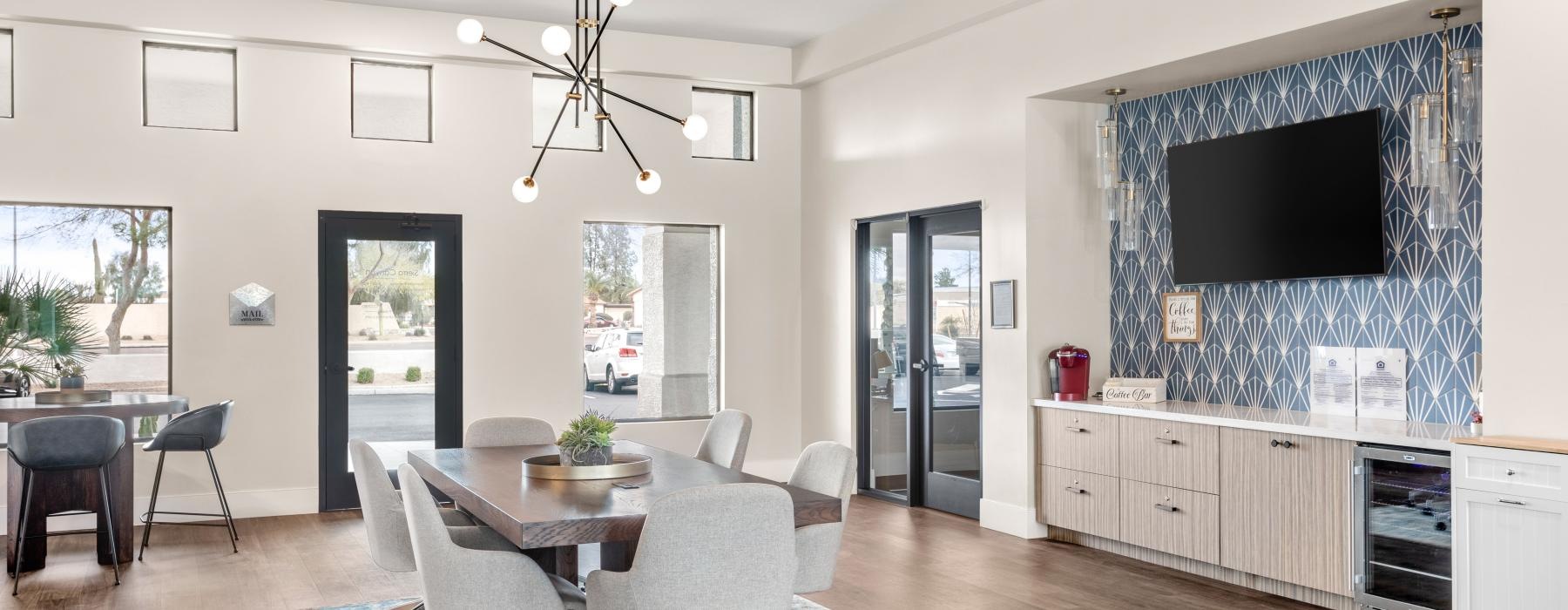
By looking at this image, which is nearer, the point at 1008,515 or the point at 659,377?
the point at 1008,515

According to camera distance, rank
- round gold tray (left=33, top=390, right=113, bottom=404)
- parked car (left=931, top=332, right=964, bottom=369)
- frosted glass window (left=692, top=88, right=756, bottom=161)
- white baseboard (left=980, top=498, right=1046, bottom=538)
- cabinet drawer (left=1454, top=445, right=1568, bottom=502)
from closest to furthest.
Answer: cabinet drawer (left=1454, top=445, right=1568, bottom=502)
round gold tray (left=33, top=390, right=113, bottom=404)
white baseboard (left=980, top=498, right=1046, bottom=538)
parked car (left=931, top=332, right=964, bottom=369)
frosted glass window (left=692, top=88, right=756, bottom=161)

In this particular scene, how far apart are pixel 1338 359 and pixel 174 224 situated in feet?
20.9

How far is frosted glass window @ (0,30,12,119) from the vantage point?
661 cm

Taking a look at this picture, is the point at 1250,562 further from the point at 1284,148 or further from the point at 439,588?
the point at 439,588

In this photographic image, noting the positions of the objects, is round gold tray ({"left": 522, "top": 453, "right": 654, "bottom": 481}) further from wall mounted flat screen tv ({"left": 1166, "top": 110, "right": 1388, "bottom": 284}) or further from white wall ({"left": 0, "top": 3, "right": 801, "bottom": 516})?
white wall ({"left": 0, "top": 3, "right": 801, "bottom": 516})

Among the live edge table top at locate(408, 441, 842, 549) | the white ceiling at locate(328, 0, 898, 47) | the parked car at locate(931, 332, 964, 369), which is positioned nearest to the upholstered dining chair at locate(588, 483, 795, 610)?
the live edge table top at locate(408, 441, 842, 549)

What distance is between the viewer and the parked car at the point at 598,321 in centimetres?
808

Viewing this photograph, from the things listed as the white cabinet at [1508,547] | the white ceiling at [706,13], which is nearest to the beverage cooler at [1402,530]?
the white cabinet at [1508,547]

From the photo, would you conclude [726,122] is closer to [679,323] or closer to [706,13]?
[706,13]

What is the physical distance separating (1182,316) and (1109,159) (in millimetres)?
908

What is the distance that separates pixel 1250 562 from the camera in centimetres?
509

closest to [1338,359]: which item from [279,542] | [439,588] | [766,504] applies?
[766,504]

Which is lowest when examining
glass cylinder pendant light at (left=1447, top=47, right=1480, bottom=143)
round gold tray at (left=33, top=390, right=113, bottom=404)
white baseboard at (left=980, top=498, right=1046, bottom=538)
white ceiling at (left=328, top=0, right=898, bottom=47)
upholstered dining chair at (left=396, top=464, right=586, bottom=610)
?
white baseboard at (left=980, top=498, right=1046, bottom=538)

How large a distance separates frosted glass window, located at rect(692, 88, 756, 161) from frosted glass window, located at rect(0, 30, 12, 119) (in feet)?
13.5
